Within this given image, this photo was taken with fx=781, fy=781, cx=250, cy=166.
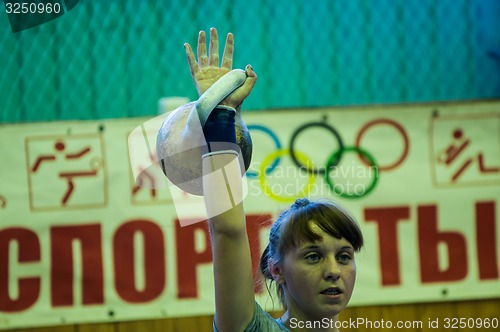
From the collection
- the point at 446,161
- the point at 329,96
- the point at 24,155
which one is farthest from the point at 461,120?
the point at 24,155

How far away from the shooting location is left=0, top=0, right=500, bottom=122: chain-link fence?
3.61m

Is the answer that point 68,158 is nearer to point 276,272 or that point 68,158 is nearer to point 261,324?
point 276,272

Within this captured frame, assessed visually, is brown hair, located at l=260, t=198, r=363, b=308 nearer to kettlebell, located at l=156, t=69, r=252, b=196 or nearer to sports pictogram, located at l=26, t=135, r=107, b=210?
kettlebell, located at l=156, t=69, r=252, b=196

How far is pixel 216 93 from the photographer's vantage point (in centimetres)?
146

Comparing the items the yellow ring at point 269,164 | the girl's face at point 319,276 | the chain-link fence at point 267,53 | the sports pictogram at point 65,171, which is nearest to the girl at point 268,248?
the girl's face at point 319,276

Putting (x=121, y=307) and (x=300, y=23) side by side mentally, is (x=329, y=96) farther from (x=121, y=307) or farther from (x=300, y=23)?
(x=121, y=307)

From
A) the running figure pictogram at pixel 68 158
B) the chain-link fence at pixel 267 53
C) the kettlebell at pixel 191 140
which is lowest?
the kettlebell at pixel 191 140

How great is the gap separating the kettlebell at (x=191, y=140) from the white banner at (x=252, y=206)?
1.71 m

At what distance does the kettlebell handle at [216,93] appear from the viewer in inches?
56.9

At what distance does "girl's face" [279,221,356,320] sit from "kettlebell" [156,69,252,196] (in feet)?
0.74

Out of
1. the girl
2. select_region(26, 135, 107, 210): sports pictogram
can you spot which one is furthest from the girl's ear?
select_region(26, 135, 107, 210): sports pictogram

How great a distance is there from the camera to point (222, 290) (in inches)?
55.3

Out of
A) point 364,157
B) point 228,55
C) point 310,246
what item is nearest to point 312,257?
point 310,246

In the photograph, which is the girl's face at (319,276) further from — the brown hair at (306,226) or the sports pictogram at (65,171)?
the sports pictogram at (65,171)
